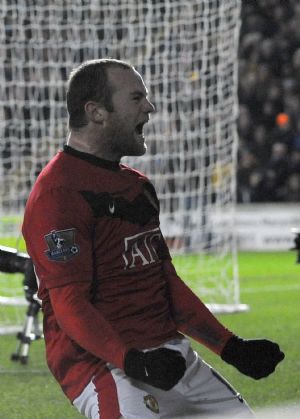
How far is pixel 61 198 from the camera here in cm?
307

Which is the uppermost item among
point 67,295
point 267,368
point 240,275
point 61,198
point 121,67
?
point 121,67

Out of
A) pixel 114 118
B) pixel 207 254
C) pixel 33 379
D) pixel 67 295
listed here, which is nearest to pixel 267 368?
pixel 67 295

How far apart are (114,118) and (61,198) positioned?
0.92 feet

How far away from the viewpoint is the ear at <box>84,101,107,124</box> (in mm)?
3164

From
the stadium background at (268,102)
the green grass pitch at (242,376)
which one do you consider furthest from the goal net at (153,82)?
the stadium background at (268,102)

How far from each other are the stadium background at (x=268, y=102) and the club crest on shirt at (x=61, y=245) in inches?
631

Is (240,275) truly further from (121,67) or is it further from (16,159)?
(121,67)

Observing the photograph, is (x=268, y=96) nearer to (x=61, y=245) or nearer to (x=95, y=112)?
(x=95, y=112)

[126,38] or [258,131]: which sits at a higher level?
A: [126,38]

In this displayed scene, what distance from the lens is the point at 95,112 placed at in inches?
125

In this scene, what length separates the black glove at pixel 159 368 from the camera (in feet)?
9.21

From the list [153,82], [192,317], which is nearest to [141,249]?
[192,317]

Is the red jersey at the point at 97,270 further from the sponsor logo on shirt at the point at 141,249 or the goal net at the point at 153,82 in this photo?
the goal net at the point at 153,82

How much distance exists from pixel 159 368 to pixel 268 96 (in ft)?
56.3
